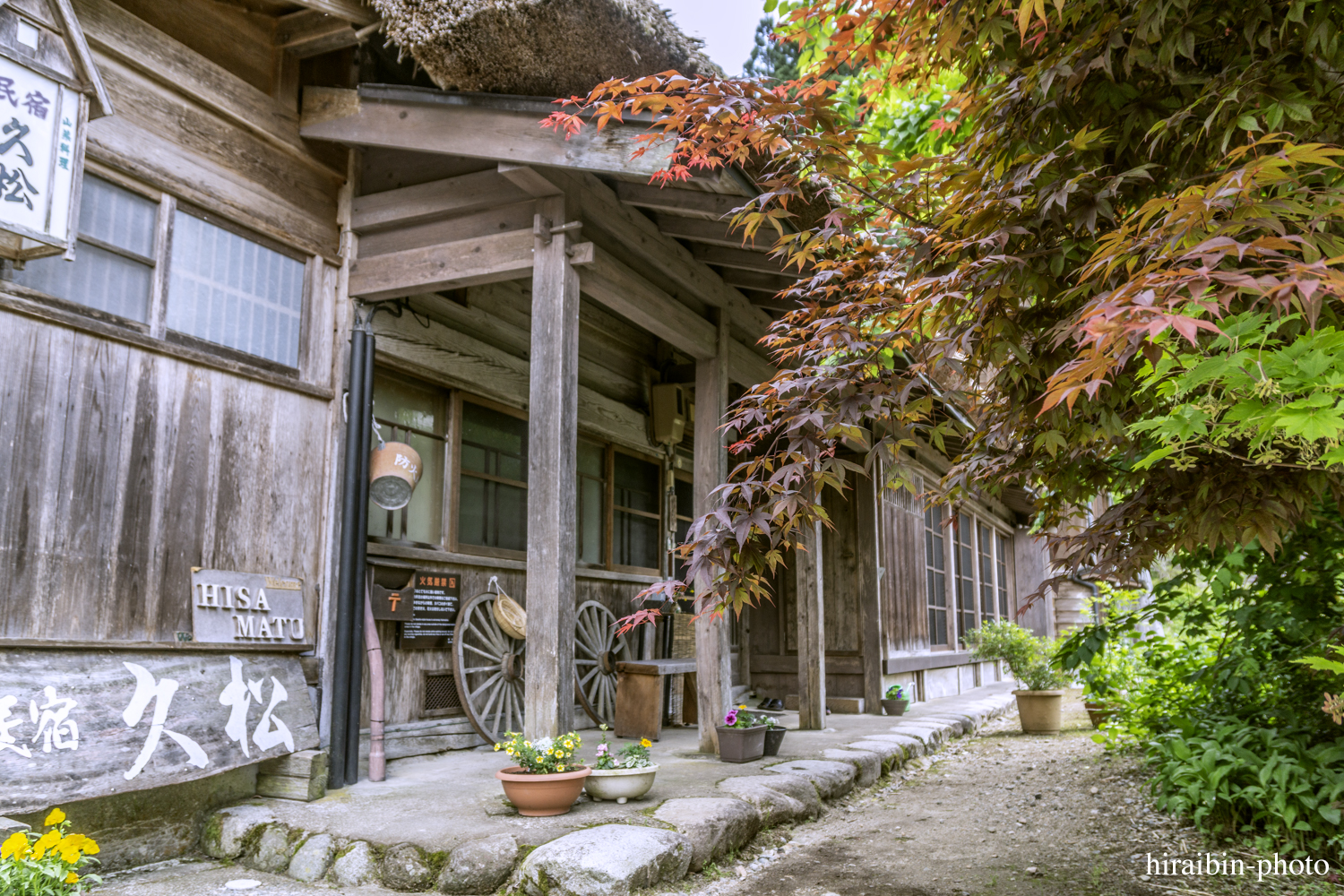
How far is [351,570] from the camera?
15.9ft

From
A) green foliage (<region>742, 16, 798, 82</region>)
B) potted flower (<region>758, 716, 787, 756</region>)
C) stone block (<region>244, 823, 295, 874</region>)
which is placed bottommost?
stone block (<region>244, 823, 295, 874</region>)

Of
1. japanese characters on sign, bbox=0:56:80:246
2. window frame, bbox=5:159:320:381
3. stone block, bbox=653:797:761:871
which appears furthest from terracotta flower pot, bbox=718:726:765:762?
japanese characters on sign, bbox=0:56:80:246

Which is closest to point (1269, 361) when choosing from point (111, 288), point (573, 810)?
point (573, 810)

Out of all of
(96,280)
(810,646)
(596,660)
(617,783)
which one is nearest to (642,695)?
(596,660)

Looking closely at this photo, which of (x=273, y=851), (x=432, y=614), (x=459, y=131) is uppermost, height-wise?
(x=459, y=131)

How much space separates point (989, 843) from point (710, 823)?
1.58 meters

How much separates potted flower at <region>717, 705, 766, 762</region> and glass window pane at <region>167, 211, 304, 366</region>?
323cm

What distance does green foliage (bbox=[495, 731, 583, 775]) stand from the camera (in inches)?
155

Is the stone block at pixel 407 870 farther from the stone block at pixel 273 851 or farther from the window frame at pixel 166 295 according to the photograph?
the window frame at pixel 166 295

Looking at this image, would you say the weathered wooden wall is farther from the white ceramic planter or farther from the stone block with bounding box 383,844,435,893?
the white ceramic planter

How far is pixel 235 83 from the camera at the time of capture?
4730 mm

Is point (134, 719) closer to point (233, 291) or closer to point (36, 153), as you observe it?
point (233, 291)

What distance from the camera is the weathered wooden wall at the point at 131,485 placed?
365 centimetres

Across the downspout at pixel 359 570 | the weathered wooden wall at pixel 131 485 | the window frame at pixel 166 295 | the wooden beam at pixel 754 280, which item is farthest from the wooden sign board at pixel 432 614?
the wooden beam at pixel 754 280
